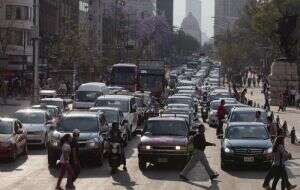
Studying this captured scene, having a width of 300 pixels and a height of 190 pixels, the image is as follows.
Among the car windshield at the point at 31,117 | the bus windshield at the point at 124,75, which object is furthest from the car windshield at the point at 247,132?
the bus windshield at the point at 124,75

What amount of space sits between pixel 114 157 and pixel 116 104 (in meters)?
13.0

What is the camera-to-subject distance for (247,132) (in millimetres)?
25562

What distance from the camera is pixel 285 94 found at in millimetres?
57906

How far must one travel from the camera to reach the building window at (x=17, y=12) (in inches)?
3295

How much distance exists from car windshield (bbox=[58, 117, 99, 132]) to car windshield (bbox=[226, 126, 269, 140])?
14.3 ft

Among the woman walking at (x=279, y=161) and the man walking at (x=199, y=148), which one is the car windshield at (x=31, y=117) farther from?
the woman walking at (x=279, y=161)

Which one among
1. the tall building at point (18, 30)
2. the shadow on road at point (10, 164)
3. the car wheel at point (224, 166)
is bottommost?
the shadow on road at point (10, 164)

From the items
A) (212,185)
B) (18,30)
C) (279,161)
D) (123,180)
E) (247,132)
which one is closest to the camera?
(279,161)

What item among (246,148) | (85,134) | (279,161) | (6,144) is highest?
(85,134)

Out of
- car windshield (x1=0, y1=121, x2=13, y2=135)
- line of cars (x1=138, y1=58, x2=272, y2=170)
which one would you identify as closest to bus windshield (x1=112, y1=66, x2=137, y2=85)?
car windshield (x1=0, y1=121, x2=13, y2=135)

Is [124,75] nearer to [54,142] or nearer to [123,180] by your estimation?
[54,142]

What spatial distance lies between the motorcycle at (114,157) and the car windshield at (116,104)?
12.3 m

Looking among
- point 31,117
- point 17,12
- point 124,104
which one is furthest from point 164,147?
point 17,12

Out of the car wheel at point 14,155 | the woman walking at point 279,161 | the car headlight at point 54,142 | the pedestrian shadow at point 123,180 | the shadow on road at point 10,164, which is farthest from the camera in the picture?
the car wheel at point 14,155
